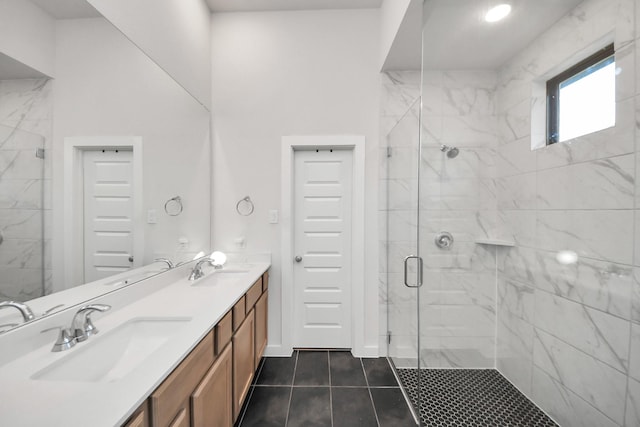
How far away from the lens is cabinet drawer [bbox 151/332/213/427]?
0.74 meters

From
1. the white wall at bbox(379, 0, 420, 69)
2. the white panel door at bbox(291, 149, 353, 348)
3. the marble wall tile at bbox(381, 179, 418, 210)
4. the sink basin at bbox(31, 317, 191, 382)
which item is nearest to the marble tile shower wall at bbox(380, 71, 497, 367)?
the marble wall tile at bbox(381, 179, 418, 210)

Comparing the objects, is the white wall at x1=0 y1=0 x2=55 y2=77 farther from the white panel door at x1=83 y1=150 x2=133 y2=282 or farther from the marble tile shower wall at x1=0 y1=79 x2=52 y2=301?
the white panel door at x1=83 y1=150 x2=133 y2=282

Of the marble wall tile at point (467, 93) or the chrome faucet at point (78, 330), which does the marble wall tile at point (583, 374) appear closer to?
the marble wall tile at point (467, 93)

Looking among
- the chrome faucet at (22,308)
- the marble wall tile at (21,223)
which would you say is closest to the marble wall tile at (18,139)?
the marble wall tile at (21,223)

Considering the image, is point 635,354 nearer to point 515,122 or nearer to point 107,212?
point 515,122

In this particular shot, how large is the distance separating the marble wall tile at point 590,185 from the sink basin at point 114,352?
188cm

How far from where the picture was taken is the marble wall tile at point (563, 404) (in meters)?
1.13

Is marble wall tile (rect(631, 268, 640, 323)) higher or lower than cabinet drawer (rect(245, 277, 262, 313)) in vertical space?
higher

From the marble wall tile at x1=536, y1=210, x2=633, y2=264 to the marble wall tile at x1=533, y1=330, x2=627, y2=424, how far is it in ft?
1.56

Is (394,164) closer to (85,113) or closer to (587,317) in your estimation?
(587,317)

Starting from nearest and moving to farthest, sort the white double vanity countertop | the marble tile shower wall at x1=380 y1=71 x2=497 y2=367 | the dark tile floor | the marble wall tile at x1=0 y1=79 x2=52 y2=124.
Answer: the white double vanity countertop → the marble wall tile at x1=0 y1=79 x2=52 y2=124 → the marble tile shower wall at x1=380 y1=71 x2=497 y2=367 → the dark tile floor

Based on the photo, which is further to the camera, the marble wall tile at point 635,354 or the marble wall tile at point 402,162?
the marble wall tile at point 402,162

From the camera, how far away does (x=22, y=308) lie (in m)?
0.89

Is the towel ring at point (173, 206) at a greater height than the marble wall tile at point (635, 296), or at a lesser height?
greater
